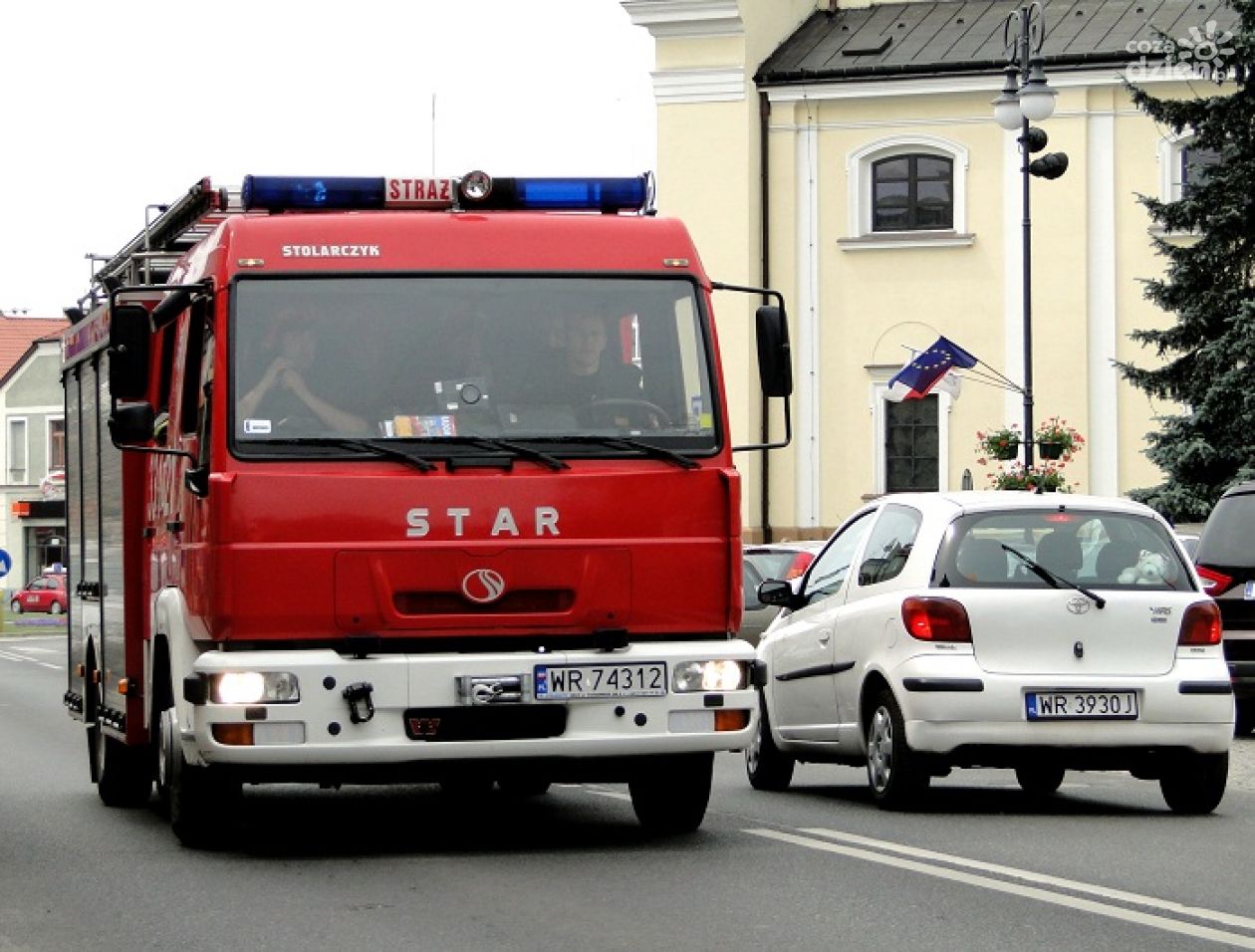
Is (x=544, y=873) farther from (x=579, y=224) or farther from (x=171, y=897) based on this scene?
(x=579, y=224)

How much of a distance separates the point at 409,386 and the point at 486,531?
0.75 metres

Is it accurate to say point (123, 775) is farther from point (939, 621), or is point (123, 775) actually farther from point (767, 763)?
point (939, 621)

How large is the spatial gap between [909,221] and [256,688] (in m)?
38.1

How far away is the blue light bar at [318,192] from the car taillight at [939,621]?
10.8 feet

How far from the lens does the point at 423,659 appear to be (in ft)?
36.5

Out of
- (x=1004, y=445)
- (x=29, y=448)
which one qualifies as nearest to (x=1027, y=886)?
(x=1004, y=445)

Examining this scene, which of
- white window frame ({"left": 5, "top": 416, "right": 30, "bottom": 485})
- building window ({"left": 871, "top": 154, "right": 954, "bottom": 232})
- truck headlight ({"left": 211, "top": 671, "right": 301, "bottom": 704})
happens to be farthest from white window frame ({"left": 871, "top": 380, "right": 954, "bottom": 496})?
white window frame ({"left": 5, "top": 416, "right": 30, "bottom": 485})

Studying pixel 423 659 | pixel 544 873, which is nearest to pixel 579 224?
pixel 423 659

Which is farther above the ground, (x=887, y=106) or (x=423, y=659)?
(x=887, y=106)

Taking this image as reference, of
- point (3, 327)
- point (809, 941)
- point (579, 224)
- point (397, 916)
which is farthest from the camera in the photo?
point (3, 327)

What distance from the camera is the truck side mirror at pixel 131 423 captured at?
11.8 metres

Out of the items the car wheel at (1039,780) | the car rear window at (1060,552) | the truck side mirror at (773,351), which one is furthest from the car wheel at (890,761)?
the truck side mirror at (773,351)

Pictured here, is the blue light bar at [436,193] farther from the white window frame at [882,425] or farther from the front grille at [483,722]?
the white window frame at [882,425]

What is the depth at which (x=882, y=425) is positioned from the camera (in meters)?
48.4
